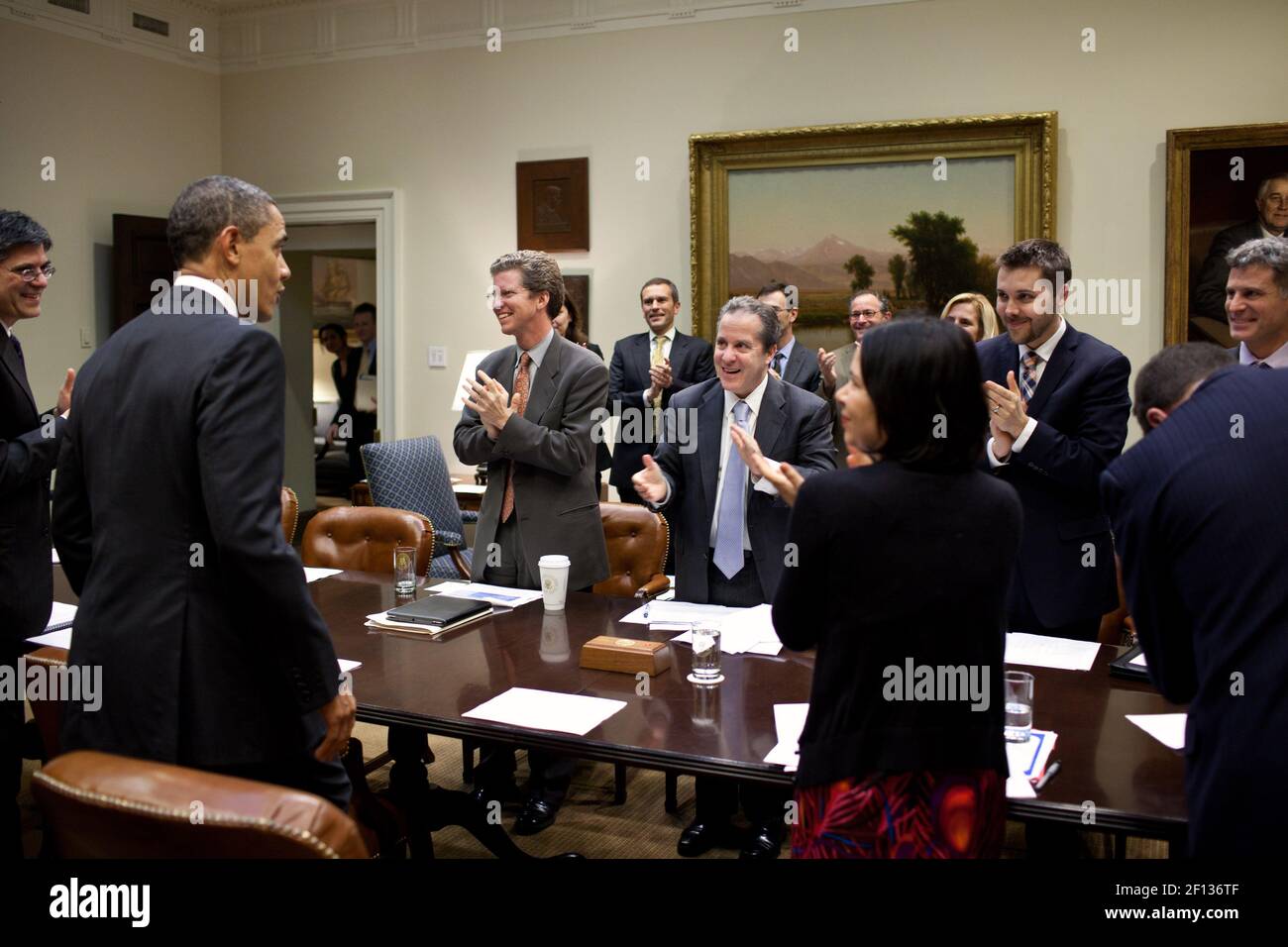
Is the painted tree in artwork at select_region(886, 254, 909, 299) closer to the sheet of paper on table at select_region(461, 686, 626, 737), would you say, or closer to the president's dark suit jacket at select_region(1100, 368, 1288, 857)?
the sheet of paper on table at select_region(461, 686, 626, 737)

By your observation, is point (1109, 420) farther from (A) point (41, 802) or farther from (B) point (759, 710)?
(A) point (41, 802)

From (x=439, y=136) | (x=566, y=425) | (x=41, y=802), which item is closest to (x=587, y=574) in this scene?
(x=566, y=425)

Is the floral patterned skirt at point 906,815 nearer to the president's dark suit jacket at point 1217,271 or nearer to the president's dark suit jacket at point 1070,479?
the president's dark suit jacket at point 1070,479

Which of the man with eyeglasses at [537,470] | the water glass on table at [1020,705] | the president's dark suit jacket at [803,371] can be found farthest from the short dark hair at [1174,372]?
the president's dark suit jacket at [803,371]

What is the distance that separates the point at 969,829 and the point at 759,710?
27.1 inches

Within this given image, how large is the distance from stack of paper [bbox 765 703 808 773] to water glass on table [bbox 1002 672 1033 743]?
0.41 metres

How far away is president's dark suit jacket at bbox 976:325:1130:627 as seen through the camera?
10.1 feet

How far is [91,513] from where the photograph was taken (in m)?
2.10

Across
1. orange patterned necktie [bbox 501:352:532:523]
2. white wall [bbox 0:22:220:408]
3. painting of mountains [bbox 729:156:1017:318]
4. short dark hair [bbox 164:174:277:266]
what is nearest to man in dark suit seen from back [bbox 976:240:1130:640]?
orange patterned necktie [bbox 501:352:532:523]

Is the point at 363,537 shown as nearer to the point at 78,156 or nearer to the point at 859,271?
the point at 859,271

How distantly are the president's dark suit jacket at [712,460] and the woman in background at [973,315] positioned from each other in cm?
A: 154

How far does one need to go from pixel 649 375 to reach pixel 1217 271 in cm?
300

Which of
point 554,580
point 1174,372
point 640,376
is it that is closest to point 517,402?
A: point 554,580

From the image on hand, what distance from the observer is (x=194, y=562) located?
6.33 feet
